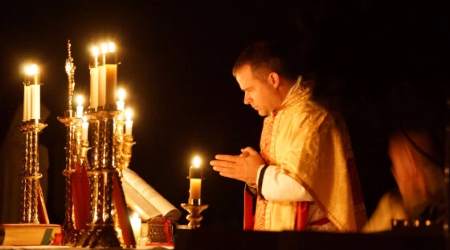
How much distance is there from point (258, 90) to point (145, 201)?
2.30ft

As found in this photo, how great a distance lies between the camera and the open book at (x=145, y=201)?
4.22m

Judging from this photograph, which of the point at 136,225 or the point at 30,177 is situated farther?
the point at 30,177

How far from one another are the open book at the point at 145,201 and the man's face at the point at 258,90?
0.59 meters

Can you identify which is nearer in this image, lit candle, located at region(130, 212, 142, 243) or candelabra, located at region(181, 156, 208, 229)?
candelabra, located at region(181, 156, 208, 229)

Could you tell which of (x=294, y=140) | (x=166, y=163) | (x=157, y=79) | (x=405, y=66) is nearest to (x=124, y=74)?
(x=157, y=79)

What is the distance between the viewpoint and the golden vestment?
3885 millimetres

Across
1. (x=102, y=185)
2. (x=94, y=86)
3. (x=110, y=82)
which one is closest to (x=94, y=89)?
(x=94, y=86)

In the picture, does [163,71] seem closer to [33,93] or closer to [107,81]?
[33,93]

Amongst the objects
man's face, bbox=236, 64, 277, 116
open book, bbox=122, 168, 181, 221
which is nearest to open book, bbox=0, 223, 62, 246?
open book, bbox=122, 168, 181, 221

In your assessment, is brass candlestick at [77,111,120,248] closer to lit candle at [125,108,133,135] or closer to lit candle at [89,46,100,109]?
lit candle at [89,46,100,109]

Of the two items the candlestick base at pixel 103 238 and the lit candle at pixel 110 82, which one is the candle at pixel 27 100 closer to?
the lit candle at pixel 110 82

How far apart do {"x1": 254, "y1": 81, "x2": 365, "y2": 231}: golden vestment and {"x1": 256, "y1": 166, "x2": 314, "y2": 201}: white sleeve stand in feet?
0.08

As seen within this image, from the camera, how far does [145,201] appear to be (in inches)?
170

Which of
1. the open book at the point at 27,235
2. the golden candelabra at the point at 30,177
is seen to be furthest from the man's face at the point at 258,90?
the open book at the point at 27,235
